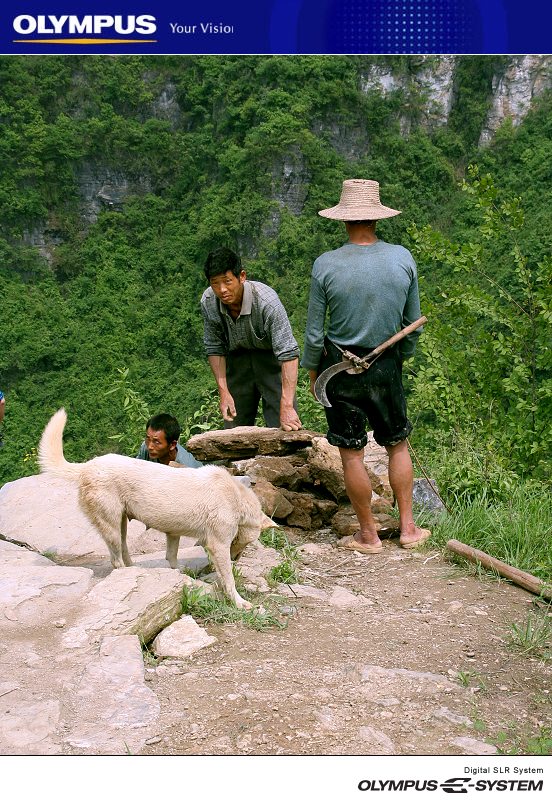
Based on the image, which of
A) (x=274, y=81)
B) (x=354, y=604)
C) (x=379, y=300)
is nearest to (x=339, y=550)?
(x=354, y=604)

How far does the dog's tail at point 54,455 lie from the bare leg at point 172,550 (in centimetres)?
47

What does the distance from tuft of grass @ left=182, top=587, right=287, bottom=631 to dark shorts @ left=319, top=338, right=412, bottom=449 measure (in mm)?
957

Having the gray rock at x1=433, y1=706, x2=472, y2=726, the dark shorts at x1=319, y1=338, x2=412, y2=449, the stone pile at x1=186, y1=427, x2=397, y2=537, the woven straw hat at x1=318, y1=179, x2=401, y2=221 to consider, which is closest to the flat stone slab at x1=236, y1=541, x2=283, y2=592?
the stone pile at x1=186, y1=427, x2=397, y2=537

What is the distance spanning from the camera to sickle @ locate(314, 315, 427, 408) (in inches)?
161

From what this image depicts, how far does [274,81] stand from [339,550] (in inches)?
1209

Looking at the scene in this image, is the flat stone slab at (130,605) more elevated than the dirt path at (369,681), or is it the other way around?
the flat stone slab at (130,605)

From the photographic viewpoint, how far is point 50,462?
3779 millimetres

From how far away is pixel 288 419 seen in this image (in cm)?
479

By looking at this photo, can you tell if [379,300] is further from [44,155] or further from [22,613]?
[44,155]

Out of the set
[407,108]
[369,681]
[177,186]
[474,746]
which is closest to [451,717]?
[474,746]

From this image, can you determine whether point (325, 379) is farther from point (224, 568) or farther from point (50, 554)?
point (50, 554)

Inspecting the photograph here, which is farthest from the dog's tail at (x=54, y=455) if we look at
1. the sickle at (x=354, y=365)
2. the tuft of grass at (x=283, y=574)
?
the sickle at (x=354, y=365)

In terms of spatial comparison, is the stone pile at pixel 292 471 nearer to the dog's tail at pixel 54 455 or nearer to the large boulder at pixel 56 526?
the large boulder at pixel 56 526

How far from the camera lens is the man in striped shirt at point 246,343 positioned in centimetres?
444
